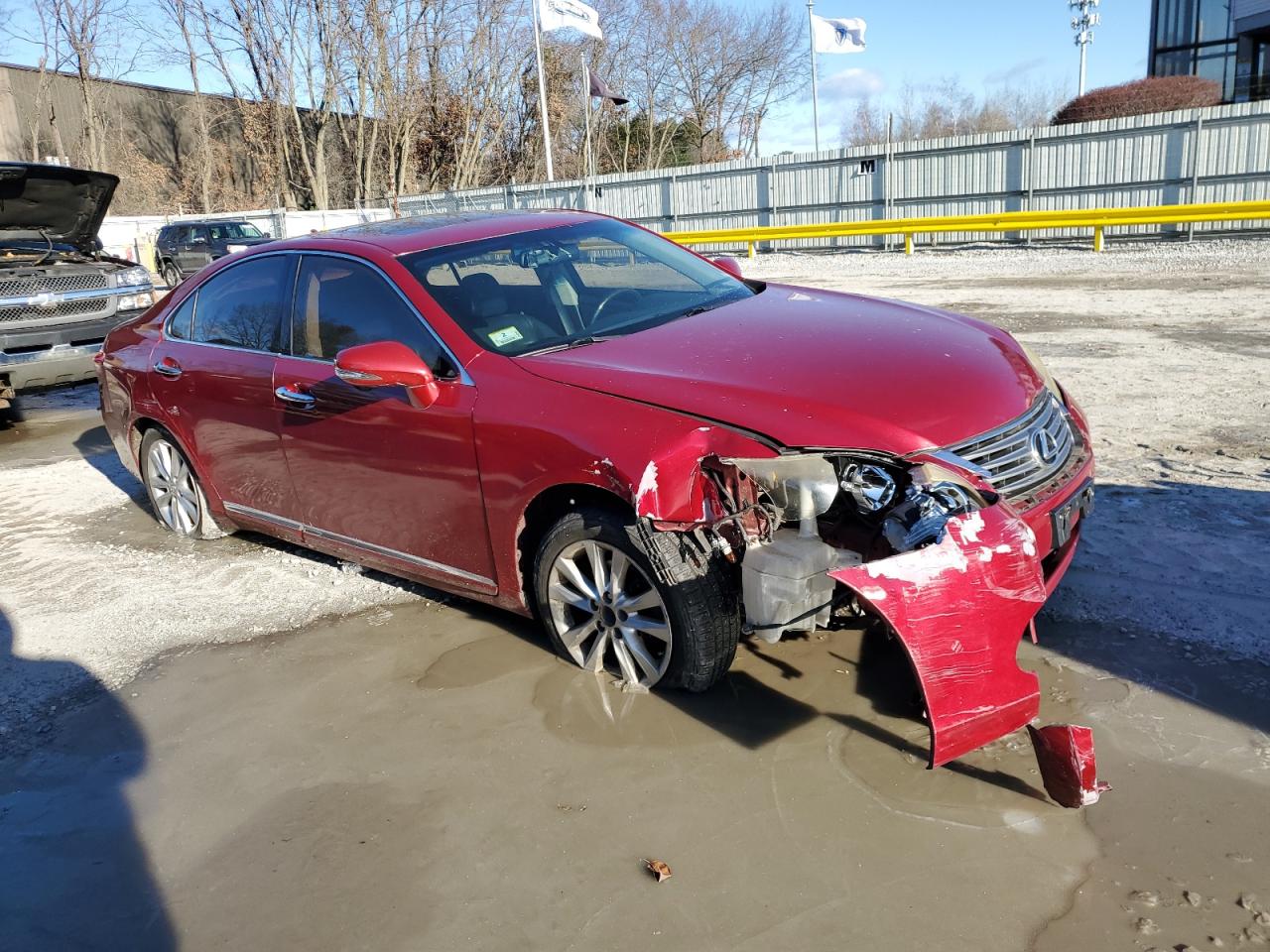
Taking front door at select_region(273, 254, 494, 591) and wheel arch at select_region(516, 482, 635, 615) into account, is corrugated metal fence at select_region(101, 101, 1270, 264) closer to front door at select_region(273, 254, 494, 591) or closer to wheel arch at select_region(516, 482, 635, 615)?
front door at select_region(273, 254, 494, 591)

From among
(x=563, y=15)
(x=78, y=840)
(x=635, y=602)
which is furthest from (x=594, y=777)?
(x=563, y=15)

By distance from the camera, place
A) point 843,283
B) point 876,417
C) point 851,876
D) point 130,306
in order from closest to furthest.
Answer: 1. point 851,876
2. point 876,417
3. point 130,306
4. point 843,283

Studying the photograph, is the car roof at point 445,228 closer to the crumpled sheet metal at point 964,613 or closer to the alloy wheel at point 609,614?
the alloy wheel at point 609,614

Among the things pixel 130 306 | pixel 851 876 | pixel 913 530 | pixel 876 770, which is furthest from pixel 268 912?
pixel 130 306

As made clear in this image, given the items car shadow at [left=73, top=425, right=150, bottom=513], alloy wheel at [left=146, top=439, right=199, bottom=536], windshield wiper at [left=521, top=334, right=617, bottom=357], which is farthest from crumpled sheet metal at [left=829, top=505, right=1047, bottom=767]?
car shadow at [left=73, top=425, right=150, bottom=513]

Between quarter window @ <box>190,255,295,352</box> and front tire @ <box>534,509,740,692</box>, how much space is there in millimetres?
2041

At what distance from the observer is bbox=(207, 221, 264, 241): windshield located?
2450 cm

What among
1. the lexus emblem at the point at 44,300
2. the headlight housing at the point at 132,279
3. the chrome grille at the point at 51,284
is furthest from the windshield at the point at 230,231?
the lexus emblem at the point at 44,300

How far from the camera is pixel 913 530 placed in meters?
3.06

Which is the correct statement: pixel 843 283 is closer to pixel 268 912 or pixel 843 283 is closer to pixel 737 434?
pixel 737 434

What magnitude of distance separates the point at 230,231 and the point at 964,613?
82.8 feet

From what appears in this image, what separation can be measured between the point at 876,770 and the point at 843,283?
14.2 meters

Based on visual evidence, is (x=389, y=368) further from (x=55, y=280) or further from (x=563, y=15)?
(x=563, y=15)

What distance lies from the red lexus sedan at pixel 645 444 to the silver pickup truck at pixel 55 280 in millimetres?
5060
